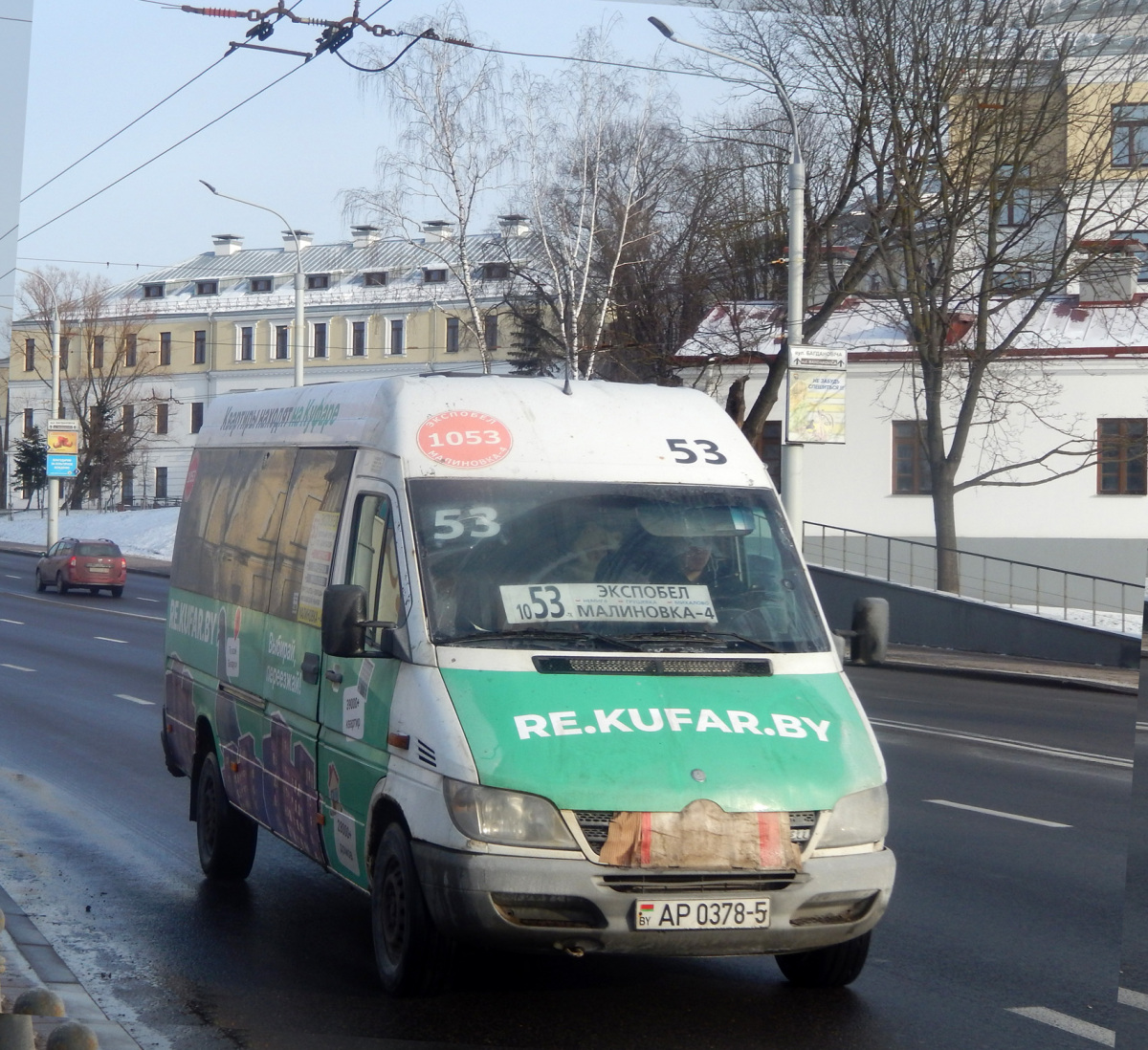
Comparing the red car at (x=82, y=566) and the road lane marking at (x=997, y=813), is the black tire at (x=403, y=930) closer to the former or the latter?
the road lane marking at (x=997, y=813)

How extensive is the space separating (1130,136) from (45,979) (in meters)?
4.51

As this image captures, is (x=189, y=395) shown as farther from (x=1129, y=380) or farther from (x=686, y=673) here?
(x=1129, y=380)

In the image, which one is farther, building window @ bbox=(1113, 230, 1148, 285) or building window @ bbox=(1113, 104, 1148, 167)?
building window @ bbox=(1113, 230, 1148, 285)

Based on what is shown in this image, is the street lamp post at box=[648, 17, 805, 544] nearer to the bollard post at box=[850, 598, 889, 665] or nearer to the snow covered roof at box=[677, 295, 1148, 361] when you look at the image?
the snow covered roof at box=[677, 295, 1148, 361]

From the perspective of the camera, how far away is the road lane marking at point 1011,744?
1243 cm

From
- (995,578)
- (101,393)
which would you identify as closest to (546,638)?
(995,578)

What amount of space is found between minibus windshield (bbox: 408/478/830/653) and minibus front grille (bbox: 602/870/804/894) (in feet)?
2.77

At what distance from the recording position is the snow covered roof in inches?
138

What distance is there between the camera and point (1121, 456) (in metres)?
2.97

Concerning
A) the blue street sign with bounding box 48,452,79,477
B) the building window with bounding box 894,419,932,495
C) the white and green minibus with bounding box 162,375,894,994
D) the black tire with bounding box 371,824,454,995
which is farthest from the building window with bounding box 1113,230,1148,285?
the blue street sign with bounding box 48,452,79,477

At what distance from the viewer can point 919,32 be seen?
2077 cm

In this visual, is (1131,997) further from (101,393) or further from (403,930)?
(101,393)

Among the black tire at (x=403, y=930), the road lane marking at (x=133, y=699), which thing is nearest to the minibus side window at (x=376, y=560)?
the black tire at (x=403, y=930)

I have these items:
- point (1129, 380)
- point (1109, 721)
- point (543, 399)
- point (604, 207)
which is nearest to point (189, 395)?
point (604, 207)
